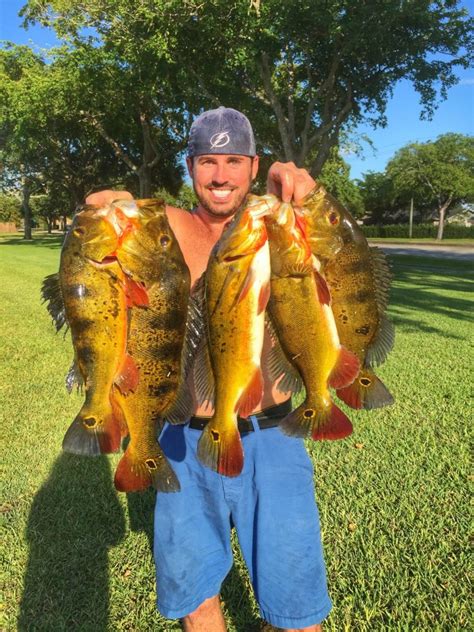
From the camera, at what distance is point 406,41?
57.4 ft

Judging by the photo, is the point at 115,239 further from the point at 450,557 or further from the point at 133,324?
the point at 450,557

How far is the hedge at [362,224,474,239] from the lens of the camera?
207ft

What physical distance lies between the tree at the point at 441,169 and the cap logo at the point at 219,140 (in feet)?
199

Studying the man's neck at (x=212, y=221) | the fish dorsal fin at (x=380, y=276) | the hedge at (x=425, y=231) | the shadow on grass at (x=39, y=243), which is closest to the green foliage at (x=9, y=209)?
the shadow on grass at (x=39, y=243)

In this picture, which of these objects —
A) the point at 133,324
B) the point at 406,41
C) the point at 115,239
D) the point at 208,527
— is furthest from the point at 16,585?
the point at 406,41

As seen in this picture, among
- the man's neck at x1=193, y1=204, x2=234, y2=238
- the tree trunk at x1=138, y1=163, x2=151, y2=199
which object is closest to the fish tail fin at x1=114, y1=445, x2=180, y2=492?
the man's neck at x1=193, y1=204, x2=234, y2=238

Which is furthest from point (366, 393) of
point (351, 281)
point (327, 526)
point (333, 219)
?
point (327, 526)

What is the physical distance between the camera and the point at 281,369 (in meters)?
2.41

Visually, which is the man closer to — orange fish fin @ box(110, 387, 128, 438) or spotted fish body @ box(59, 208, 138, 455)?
spotted fish body @ box(59, 208, 138, 455)

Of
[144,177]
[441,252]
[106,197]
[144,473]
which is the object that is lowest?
[441,252]

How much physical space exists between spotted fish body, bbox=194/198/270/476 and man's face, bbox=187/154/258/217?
55 cm

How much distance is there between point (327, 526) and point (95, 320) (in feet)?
9.57

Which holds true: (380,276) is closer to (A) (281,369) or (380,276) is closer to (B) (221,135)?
(A) (281,369)

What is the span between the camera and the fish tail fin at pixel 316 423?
2213 millimetres
